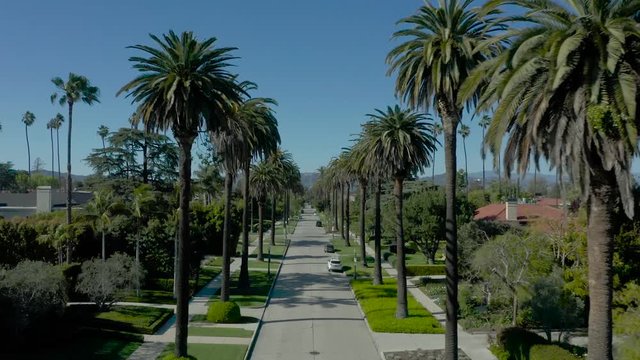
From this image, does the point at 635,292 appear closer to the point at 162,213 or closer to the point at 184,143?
the point at 184,143

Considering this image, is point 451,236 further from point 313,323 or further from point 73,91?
point 73,91

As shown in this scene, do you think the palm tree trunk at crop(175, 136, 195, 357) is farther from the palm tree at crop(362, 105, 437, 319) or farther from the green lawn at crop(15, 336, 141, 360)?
the palm tree at crop(362, 105, 437, 319)

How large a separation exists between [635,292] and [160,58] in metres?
20.2

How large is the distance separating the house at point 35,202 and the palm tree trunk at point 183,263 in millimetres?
37364

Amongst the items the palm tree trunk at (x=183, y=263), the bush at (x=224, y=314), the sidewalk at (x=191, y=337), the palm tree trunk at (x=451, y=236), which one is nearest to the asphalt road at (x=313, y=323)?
the sidewalk at (x=191, y=337)

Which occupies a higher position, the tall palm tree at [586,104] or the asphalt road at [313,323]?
the tall palm tree at [586,104]

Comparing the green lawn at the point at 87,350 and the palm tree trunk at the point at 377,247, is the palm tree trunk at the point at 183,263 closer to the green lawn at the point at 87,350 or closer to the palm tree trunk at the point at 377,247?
the green lawn at the point at 87,350

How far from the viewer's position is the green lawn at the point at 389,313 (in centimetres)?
2788

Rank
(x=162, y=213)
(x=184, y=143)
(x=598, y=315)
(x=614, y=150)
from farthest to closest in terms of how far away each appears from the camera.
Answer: (x=162, y=213) < (x=184, y=143) < (x=598, y=315) < (x=614, y=150)

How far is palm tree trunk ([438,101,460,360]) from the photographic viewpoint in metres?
Answer: 20.4

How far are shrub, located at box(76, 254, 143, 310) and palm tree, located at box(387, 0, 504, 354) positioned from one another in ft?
58.1

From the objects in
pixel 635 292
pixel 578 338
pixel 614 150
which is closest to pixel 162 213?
pixel 578 338

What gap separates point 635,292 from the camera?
2006cm

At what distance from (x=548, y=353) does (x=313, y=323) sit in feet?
44.6
